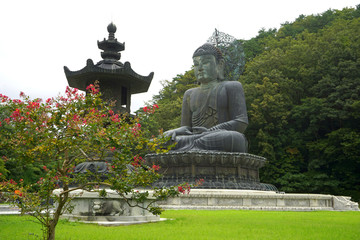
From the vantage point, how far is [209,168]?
11.3m

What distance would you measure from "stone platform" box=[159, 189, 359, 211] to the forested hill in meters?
11.0

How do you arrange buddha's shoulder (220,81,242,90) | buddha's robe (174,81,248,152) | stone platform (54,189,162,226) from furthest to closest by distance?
buddha's shoulder (220,81,242,90), buddha's robe (174,81,248,152), stone platform (54,189,162,226)

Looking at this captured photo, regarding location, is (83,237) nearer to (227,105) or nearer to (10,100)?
(10,100)

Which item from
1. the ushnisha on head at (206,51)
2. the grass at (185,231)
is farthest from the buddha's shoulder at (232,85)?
the grass at (185,231)

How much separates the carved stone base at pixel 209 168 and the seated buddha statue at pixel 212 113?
645 millimetres

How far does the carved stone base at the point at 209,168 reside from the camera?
11.0m

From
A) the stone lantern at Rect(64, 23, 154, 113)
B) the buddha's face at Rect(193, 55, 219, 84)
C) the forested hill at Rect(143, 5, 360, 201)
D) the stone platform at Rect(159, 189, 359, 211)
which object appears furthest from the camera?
the forested hill at Rect(143, 5, 360, 201)

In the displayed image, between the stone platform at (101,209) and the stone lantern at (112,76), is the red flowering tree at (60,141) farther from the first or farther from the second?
the stone lantern at (112,76)

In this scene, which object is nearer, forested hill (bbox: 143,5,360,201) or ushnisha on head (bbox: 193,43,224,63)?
ushnisha on head (bbox: 193,43,224,63)

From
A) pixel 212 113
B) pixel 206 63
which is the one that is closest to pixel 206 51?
pixel 206 63

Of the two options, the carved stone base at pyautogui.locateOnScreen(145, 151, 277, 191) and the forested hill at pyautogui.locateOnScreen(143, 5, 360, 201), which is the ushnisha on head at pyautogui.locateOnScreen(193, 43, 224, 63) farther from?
the forested hill at pyautogui.locateOnScreen(143, 5, 360, 201)

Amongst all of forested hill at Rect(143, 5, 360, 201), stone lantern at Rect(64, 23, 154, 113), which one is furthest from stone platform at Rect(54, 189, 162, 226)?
forested hill at Rect(143, 5, 360, 201)

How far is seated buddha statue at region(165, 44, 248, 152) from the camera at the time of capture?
1196 cm

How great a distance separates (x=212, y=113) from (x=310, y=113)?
35.5 ft
